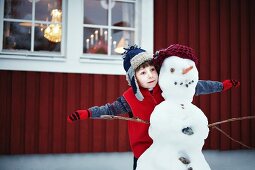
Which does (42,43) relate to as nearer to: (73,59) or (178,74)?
(73,59)

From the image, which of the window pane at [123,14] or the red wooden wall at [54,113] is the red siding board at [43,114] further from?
the window pane at [123,14]

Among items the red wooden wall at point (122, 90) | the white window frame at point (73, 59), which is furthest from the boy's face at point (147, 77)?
the red wooden wall at point (122, 90)

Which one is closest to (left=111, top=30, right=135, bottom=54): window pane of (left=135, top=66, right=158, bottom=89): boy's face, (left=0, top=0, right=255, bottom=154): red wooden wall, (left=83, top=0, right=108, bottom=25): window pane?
(left=83, top=0, right=108, bottom=25): window pane

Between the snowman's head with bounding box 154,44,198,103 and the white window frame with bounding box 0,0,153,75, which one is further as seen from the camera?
the white window frame with bounding box 0,0,153,75

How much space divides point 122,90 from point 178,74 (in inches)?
99.2

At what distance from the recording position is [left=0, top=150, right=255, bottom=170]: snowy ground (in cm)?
414

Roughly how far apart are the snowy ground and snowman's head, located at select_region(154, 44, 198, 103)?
213 cm

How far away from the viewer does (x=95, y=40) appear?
4738 mm

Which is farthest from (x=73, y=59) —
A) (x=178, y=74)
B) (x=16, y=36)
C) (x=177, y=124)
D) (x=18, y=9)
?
(x=177, y=124)

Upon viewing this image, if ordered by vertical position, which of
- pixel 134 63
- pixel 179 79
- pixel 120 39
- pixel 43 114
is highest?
pixel 120 39

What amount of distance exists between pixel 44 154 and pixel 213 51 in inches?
109

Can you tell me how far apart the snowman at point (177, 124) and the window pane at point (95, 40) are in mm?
2517

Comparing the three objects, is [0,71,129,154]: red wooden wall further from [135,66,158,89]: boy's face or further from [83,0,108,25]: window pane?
[135,66,158,89]: boy's face

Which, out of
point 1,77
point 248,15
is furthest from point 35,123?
point 248,15
